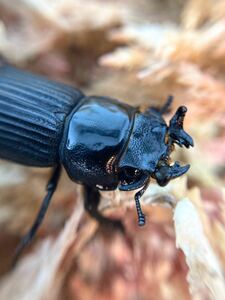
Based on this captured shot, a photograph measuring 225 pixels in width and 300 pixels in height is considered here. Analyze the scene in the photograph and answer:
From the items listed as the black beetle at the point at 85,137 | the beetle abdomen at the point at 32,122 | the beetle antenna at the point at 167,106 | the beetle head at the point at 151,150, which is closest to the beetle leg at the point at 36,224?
→ the black beetle at the point at 85,137

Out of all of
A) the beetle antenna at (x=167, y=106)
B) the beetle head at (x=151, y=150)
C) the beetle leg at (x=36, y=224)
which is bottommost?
the beetle leg at (x=36, y=224)

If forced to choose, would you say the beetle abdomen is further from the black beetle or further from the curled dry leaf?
the curled dry leaf

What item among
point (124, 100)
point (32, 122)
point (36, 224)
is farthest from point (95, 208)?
point (124, 100)

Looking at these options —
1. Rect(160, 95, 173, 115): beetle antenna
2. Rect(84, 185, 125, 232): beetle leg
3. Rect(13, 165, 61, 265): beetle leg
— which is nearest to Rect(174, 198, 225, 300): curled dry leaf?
Rect(84, 185, 125, 232): beetle leg

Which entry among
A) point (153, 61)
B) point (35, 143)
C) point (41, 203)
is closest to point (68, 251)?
point (41, 203)

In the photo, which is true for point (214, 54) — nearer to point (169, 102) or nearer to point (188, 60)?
point (188, 60)

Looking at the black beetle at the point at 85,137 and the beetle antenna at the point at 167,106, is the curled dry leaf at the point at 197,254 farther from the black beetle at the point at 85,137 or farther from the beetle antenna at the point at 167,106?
the beetle antenna at the point at 167,106

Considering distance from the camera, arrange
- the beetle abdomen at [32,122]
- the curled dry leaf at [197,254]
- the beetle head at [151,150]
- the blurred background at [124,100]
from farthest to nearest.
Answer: the beetle abdomen at [32,122] < the blurred background at [124,100] < the beetle head at [151,150] < the curled dry leaf at [197,254]
